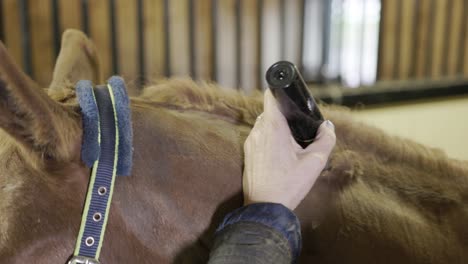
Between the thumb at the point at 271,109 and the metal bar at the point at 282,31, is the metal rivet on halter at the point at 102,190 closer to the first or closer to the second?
the thumb at the point at 271,109

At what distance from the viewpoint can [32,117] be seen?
42 cm

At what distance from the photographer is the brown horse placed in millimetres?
453

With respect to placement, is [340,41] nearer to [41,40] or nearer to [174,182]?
[41,40]

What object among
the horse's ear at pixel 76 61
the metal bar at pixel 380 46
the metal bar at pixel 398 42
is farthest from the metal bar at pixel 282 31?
the horse's ear at pixel 76 61

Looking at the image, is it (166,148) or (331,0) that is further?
(331,0)

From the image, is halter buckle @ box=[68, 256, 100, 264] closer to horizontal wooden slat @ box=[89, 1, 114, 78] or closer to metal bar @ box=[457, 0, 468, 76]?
horizontal wooden slat @ box=[89, 1, 114, 78]

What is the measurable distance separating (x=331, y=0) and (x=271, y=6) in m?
0.31

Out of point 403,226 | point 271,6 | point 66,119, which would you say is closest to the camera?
point 66,119

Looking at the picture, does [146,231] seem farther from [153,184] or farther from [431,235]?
[431,235]

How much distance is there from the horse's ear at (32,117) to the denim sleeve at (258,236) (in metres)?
0.16

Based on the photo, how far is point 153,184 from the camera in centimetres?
51

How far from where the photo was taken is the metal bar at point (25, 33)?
180 cm

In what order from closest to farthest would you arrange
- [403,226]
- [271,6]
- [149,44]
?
[403,226] → [149,44] → [271,6]

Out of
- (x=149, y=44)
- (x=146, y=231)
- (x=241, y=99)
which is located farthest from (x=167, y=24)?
(x=146, y=231)
